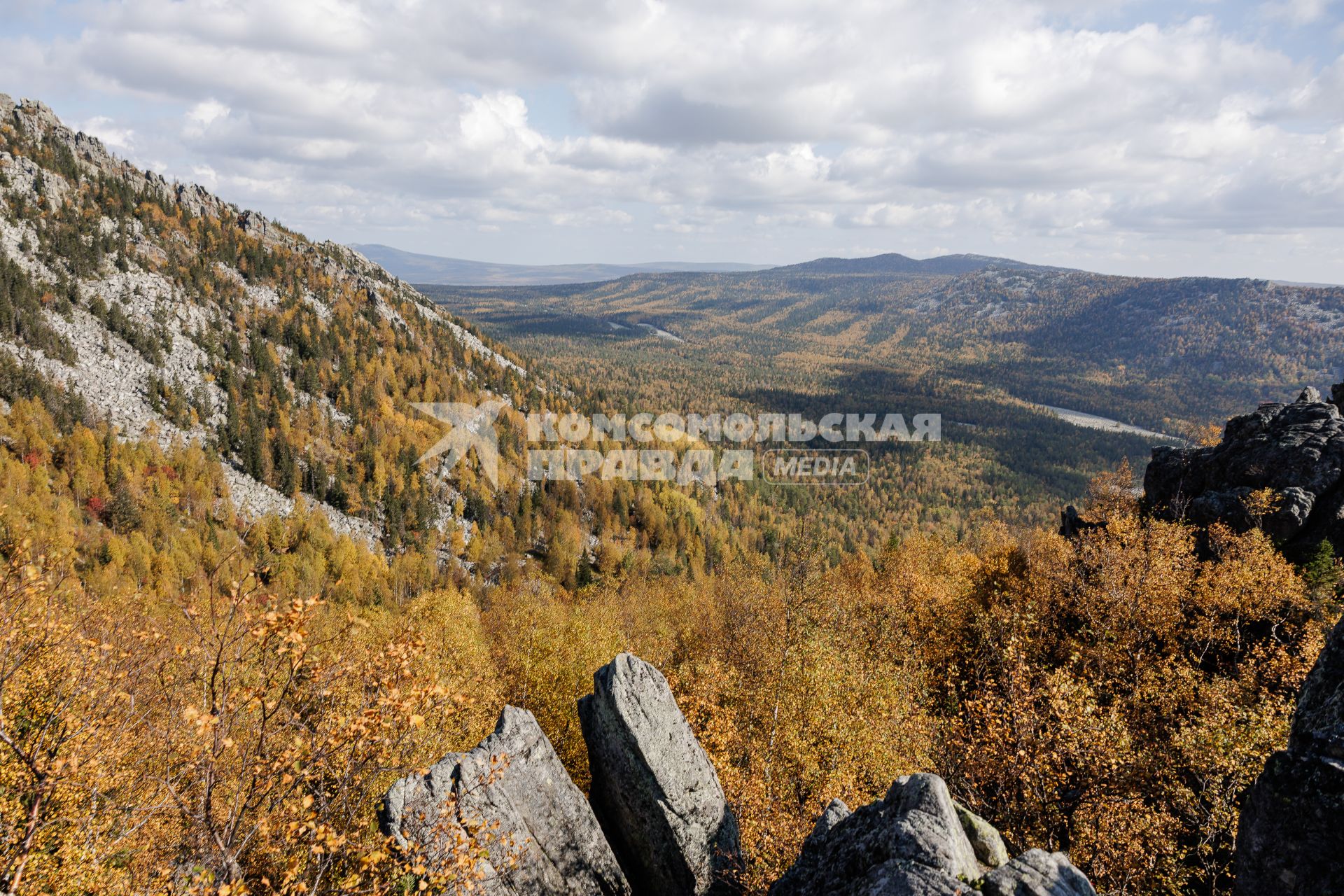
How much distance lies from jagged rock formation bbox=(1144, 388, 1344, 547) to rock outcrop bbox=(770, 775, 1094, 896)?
4607 cm

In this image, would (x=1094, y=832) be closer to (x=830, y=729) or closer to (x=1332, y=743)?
(x=1332, y=743)

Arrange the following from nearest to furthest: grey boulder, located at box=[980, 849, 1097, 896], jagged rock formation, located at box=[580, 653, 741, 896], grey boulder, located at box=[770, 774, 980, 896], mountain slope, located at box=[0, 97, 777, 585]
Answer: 1. grey boulder, located at box=[980, 849, 1097, 896]
2. grey boulder, located at box=[770, 774, 980, 896]
3. jagged rock formation, located at box=[580, 653, 741, 896]
4. mountain slope, located at box=[0, 97, 777, 585]

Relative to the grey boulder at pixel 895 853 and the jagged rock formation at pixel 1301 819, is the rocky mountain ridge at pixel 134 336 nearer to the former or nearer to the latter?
the grey boulder at pixel 895 853

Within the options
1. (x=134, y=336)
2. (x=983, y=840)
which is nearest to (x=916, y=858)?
(x=983, y=840)

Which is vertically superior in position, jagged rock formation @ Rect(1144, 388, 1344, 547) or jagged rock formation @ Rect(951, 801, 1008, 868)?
jagged rock formation @ Rect(1144, 388, 1344, 547)

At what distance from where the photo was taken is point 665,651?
190 ft

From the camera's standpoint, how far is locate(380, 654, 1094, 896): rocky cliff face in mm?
20453

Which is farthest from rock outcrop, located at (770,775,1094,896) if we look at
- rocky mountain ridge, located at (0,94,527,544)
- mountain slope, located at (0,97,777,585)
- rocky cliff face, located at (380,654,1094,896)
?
rocky mountain ridge, located at (0,94,527,544)

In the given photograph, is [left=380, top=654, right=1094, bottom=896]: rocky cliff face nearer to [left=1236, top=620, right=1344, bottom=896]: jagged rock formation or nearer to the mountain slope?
[left=1236, top=620, right=1344, bottom=896]: jagged rock formation

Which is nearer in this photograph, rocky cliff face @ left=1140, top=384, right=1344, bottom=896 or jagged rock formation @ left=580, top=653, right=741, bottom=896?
rocky cliff face @ left=1140, top=384, right=1344, bottom=896

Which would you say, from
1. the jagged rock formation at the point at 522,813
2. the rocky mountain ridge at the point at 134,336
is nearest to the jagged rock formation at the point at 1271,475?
the jagged rock formation at the point at 522,813

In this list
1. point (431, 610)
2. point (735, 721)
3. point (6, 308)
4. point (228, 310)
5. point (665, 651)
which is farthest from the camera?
point (228, 310)

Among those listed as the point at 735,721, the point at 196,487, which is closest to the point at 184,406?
the point at 196,487

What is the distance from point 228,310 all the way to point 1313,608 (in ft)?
841
